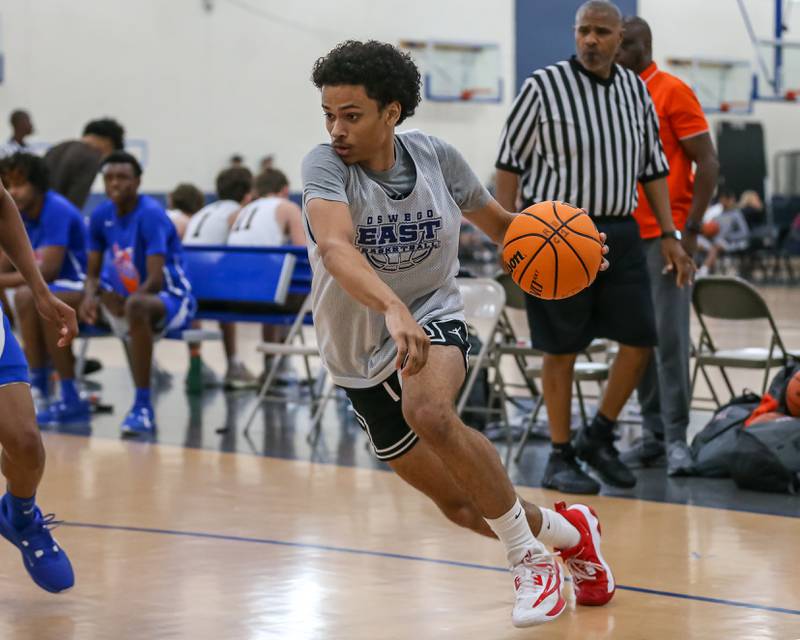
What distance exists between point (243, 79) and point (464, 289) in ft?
40.3

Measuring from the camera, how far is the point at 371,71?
331 centimetres

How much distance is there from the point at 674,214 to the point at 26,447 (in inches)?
139

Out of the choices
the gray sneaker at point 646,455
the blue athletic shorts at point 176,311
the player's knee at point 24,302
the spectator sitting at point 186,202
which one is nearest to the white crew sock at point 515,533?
the gray sneaker at point 646,455

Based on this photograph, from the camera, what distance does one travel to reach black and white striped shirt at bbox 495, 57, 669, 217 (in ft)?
Result: 17.3

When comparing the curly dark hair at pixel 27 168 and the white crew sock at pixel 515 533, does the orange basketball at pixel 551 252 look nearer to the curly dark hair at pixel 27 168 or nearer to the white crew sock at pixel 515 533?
the white crew sock at pixel 515 533

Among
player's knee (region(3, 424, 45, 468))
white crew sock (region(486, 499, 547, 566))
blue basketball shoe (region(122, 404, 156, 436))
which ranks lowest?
blue basketball shoe (region(122, 404, 156, 436))

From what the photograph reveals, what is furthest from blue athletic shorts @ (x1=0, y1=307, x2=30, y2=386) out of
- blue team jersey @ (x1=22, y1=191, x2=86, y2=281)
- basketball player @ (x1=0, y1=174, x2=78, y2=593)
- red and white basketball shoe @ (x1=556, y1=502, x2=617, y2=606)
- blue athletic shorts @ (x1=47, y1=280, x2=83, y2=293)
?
blue athletic shorts @ (x1=47, y1=280, x2=83, y2=293)

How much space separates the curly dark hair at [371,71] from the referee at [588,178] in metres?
1.98

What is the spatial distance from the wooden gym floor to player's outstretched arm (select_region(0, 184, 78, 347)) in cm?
86

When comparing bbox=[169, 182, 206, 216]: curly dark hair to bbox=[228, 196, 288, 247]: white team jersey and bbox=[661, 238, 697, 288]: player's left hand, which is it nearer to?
bbox=[228, 196, 288, 247]: white team jersey

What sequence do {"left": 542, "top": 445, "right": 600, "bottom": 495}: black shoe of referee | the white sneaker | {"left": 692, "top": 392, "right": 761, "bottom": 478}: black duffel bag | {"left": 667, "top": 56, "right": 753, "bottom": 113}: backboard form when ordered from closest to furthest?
the white sneaker
{"left": 542, "top": 445, "right": 600, "bottom": 495}: black shoe of referee
{"left": 692, "top": 392, "right": 761, "bottom": 478}: black duffel bag
{"left": 667, "top": 56, "right": 753, "bottom": 113}: backboard

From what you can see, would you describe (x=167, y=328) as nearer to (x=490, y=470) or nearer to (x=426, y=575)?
(x=426, y=575)

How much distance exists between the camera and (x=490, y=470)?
3.34 metres

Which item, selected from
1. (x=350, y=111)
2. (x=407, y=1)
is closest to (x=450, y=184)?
(x=350, y=111)
